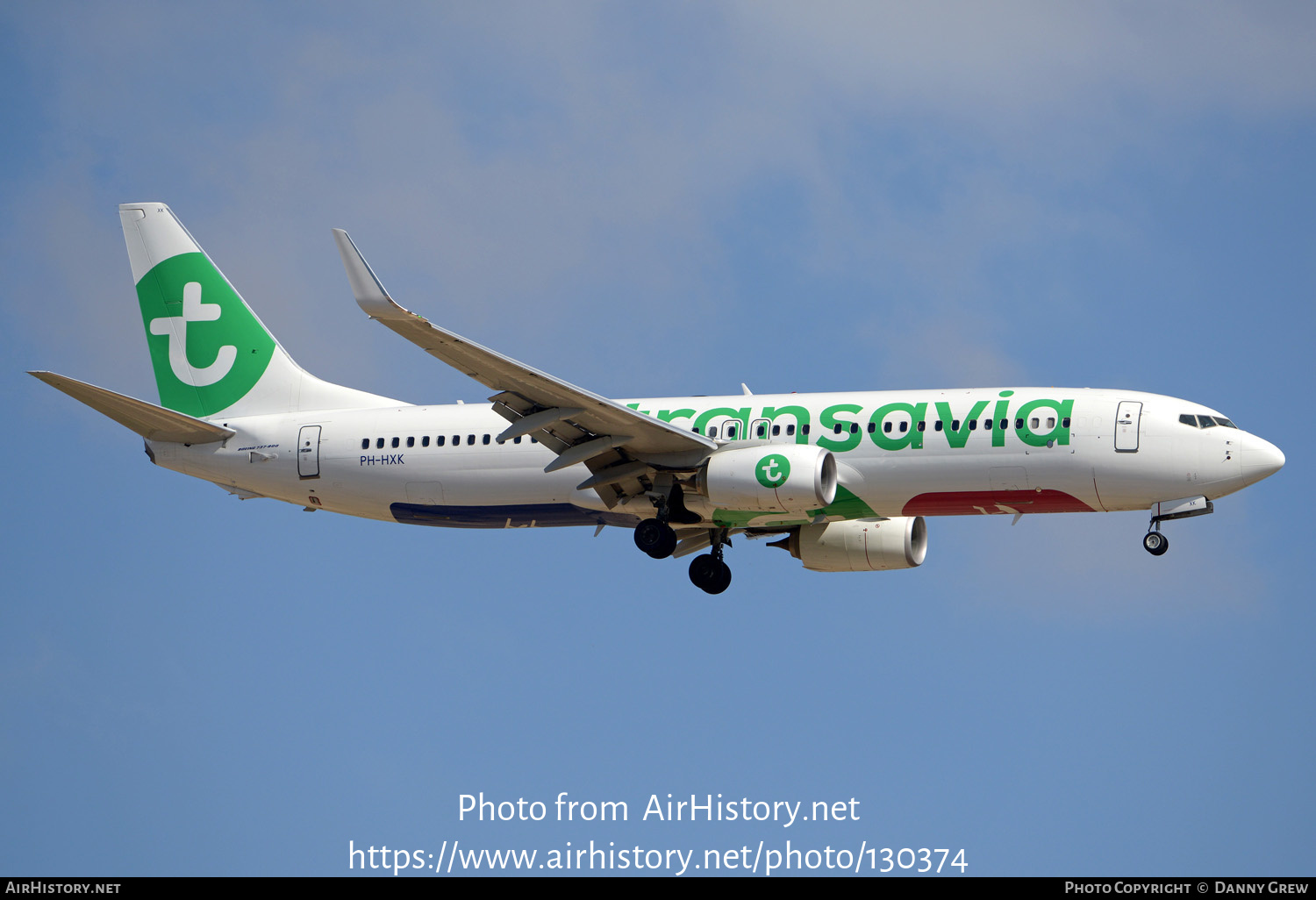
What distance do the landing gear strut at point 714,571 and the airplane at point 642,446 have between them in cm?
5

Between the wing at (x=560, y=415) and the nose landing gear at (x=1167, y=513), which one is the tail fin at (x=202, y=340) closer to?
the wing at (x=560, y=415)

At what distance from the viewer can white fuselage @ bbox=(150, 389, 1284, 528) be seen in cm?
3656

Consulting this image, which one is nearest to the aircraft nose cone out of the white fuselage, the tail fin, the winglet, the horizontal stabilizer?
the white fuselage

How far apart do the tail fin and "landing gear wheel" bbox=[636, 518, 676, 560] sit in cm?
887

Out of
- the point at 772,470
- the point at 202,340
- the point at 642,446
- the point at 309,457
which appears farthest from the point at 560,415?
the point at 202,340

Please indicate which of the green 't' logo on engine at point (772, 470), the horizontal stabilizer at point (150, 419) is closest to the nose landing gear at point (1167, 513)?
the green 't' logo on engine at point (772, 470)

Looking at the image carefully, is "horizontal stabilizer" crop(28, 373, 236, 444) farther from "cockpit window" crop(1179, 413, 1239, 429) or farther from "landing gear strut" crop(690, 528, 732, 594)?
"cockpit window" crop(1179, 413, 1239, 429)

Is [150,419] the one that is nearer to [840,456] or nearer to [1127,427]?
[840,456]

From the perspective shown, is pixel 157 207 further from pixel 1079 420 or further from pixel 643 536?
pixel 1079 420

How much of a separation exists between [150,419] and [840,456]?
713 inches

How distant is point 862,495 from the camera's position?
3788cm

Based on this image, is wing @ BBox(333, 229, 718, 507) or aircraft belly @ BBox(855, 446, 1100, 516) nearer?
wing @ BBox(333, 229, 718, 507)

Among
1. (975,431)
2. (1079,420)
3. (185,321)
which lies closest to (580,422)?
(975,431)

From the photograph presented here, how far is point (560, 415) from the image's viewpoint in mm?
36688
